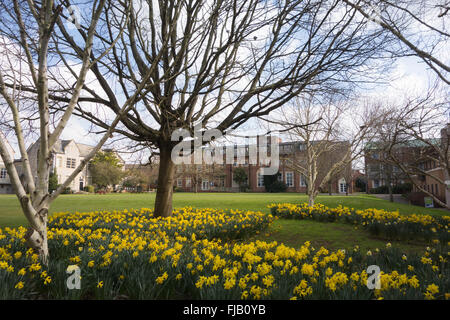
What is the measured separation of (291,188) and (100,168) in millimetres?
35136

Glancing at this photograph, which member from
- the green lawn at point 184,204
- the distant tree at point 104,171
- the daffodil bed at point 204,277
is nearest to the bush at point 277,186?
the green lawn at point 184,204

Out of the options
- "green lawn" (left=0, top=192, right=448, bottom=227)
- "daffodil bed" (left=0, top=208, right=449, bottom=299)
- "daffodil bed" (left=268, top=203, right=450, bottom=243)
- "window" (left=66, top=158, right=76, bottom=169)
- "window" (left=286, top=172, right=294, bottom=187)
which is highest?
"window" (left=66, top=158, right=76, bottom=169)

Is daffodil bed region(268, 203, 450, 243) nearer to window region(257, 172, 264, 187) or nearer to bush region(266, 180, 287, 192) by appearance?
bush region(266, 180, 287, 192)

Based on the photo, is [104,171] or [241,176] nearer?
[104,171]

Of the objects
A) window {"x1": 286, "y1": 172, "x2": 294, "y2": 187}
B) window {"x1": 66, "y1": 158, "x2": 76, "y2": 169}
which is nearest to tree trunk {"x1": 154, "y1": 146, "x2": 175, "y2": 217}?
window {"x1": 286, "y1": 172, "x2": 294, "y2": 187}

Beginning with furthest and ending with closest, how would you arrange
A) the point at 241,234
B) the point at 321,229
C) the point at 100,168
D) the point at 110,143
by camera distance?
the point at 100,168 < the point at 321,229 < the point at 110,143 < the point at 241,234

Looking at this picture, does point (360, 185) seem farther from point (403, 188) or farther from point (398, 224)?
point (398, 224)

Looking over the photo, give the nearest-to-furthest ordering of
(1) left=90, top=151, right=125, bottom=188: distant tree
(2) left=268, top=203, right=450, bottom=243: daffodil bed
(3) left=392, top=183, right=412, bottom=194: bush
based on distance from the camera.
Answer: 1. (2) left=268, top=203, right=450, bottom=243: daffodil bed
2. (3) left=392, top=183, right=412, bottom=194: bush
3. (1) left=90, top=151, right=125, bottom=188: distant tree

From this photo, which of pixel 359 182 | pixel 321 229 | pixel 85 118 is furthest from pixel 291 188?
pixel 85 118

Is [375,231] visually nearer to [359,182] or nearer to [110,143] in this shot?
[110,143]

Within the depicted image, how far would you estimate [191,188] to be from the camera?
57219 millimetres

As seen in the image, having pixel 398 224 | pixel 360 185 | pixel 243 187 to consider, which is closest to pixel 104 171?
A: pixel 243 187

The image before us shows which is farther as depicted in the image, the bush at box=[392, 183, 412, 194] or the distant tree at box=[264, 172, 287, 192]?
the distant tree at box=[264, 172, 287, 192]

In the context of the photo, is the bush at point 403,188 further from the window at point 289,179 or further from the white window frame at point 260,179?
the white window frame at point 260,179
